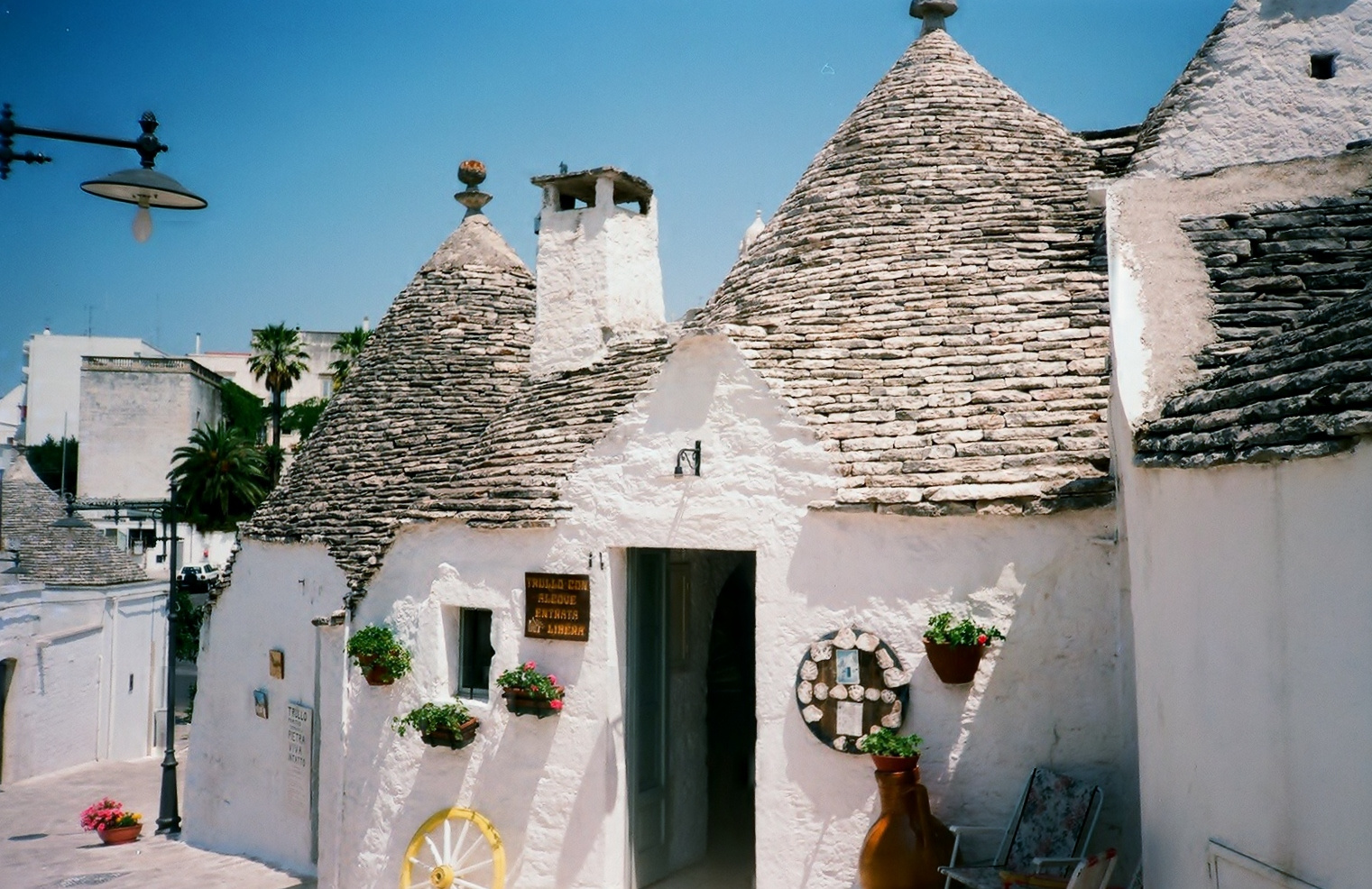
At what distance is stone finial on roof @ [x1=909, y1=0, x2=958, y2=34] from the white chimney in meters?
3.61

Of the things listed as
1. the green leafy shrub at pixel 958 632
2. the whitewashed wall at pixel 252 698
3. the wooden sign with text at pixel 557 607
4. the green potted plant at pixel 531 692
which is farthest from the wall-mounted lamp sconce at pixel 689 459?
the whitewashed wall at pixel 252 698

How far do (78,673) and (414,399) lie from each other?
43.8 feet

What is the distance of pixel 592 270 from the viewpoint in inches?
444

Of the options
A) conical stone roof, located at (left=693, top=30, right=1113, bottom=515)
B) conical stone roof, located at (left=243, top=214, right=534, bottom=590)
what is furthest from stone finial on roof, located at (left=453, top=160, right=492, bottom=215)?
conical stone roof, located at (left=693, top=30, right=1113, bottom=515)

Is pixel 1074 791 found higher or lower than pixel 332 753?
higher

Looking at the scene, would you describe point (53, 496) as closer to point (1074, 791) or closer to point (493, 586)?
point (493, 586)

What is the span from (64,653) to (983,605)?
20.1m

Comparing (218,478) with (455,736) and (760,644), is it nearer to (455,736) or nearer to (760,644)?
(455,736)

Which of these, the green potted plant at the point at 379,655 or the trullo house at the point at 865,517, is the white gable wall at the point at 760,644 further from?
the green potted plant at the point at 379,655

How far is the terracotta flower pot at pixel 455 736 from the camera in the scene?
842 cm

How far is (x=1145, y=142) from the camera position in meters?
9.48

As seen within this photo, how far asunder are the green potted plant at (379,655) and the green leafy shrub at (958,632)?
476 cm

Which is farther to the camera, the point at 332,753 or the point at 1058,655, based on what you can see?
the point at 332,753

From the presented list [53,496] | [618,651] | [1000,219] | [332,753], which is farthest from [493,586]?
[53,496]
